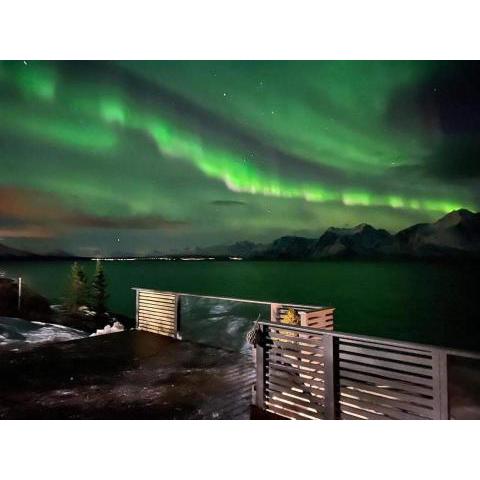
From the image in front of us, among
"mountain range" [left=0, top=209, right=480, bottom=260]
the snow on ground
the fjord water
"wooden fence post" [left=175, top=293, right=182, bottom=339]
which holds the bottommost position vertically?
the fjord water

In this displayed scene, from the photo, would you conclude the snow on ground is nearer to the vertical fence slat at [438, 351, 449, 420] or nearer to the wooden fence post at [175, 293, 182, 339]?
the wooden fence post at [175, 293, 182, 339]

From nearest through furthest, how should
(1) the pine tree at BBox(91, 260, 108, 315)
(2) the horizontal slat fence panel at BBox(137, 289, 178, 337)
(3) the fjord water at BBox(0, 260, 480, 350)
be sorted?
(2) the horizontal slat fence panel at BBox(137, 289, 178, 337)
(3) the fjord water at BBox(0, 260, 480, 350)
(1) the pine tree at BBox(91, 260, 108, 315)

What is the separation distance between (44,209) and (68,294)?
1136 cm

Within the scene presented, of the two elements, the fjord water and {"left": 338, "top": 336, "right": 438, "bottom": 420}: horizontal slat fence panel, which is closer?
{"left": 338, "top": 336, "right": 438, "bottom": 420}: horizontal slat fence panel

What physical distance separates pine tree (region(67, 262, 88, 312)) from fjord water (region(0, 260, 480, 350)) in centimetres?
55

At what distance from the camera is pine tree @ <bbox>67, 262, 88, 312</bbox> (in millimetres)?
21266

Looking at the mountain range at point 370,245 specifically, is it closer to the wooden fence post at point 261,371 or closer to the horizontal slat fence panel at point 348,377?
the wooden fence post at point 261,371

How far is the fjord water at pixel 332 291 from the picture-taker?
19.5 meters

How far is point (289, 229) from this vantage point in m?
20.6

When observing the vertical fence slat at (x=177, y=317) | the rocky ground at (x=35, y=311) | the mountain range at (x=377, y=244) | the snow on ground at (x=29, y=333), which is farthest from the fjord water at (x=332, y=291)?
the vertical fence slat at (x=177, y=317)

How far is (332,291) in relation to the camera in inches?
1464

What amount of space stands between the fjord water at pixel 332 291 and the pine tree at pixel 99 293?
876 millimetres

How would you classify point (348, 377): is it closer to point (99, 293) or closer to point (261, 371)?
point (261, 371)

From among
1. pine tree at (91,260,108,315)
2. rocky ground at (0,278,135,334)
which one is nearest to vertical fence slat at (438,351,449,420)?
rocky ground at (0,278,135,334)
